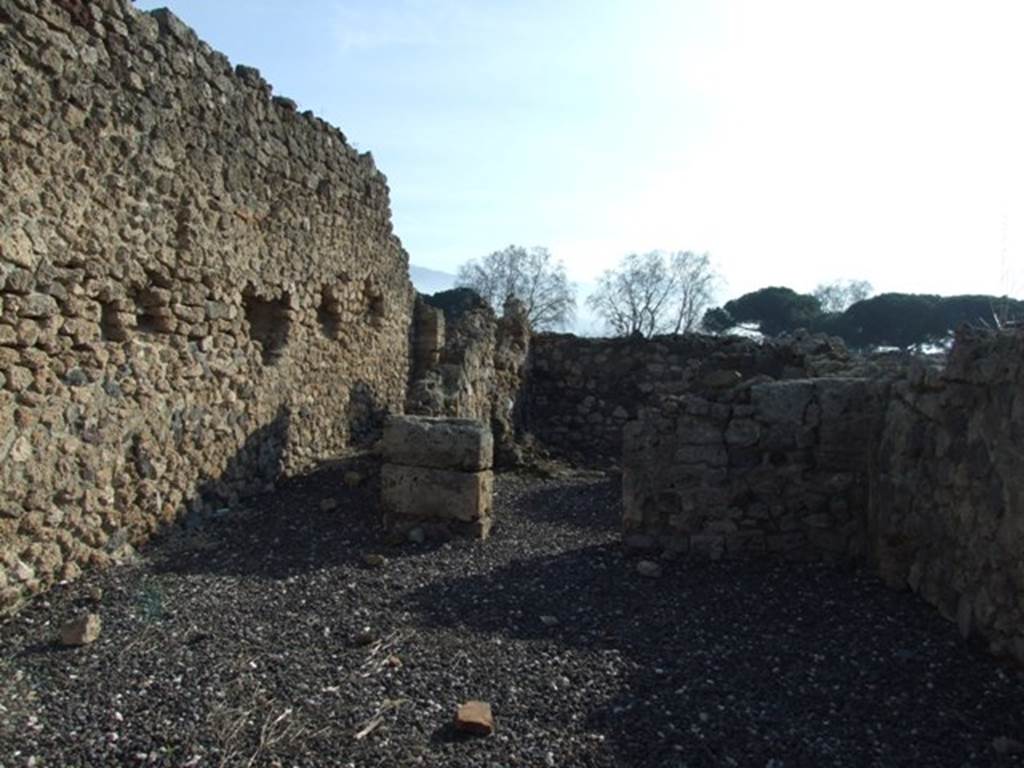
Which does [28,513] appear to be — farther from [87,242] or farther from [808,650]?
[808,650]

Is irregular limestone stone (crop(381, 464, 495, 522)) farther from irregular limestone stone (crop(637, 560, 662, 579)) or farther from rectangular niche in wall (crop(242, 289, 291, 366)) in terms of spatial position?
rectangular niche in wall (crop(242, 289, 291, 366))

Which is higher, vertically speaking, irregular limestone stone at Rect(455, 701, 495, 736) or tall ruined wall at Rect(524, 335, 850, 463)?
tall ruined wall at Rect(524, 335, 850, 463)

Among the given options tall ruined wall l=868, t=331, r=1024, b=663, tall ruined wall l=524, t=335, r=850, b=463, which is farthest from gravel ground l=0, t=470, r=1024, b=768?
tall ruined wall l=524, t=335, r=850, b=463

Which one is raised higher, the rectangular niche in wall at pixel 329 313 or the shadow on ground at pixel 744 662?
the rectangular niche in wall at pixel 329 313

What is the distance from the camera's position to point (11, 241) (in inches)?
201

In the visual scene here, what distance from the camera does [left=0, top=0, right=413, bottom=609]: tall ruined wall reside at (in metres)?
5.28

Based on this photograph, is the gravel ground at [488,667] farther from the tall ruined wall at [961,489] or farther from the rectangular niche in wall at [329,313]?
the rectangular niche in wall at [329,313]

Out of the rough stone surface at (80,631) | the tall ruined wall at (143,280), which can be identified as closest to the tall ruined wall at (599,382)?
the tall ruined wall at (143,280)

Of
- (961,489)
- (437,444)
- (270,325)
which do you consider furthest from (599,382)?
(961,489)

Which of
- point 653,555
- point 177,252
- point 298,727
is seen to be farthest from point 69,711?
point 653,555

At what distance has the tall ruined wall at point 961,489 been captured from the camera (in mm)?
4383

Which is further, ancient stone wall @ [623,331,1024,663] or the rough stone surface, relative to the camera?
ancient stone wall @ [623,331,1024,663]

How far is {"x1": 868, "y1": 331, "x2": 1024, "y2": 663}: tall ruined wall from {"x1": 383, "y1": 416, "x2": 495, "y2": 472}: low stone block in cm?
321

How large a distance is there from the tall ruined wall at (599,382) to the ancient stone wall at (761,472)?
24.1ft
